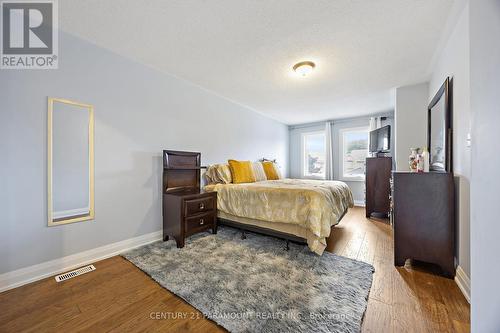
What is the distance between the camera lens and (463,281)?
4.83 feet

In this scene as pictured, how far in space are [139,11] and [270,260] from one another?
267 cm

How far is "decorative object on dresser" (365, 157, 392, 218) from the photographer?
11.8 feet

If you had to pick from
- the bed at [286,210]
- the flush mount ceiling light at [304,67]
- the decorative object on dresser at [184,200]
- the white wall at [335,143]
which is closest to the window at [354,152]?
the white wall at [335,143]

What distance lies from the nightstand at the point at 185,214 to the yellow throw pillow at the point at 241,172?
62 cm

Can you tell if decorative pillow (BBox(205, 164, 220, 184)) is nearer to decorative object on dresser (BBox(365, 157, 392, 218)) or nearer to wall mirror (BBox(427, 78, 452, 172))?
wall mirror (BBox(427, 78, 452, 172))

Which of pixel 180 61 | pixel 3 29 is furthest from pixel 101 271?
pixel 180 61

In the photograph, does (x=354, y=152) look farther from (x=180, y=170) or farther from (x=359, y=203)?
(x=180, y=170)

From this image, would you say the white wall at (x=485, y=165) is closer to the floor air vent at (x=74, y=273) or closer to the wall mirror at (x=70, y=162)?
the floor air vent at (x=74, y=273)

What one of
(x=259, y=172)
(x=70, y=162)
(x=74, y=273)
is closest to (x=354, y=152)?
(x=259, y=172)

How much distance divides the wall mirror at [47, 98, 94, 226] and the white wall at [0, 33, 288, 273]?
2.1 inches

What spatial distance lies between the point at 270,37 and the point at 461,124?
6.31 feet

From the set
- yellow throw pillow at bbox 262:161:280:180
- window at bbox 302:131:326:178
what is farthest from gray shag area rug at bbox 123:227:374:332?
window at bbox 302:131:326:178

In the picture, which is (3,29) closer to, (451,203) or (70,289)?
(70,289)

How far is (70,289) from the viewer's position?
1560 millimetres
